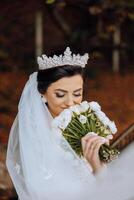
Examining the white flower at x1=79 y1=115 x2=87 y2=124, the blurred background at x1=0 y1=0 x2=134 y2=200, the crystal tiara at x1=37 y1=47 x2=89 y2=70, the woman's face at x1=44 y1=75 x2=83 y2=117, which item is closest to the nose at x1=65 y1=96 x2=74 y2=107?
the woman's face at x1=44 y1=75 x2=83 y2=117

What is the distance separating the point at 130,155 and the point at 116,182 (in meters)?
0.18

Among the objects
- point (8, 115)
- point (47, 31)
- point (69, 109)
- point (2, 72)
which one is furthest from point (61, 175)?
point (47, 31)

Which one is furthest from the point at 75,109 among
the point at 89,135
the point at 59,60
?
the point at 59,60

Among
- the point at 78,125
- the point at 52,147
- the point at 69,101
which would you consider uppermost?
the point at 69,101

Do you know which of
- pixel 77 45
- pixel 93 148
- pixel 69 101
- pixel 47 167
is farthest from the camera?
pixel 77 45

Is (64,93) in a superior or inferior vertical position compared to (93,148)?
superior

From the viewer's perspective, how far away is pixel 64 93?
4.17 meters

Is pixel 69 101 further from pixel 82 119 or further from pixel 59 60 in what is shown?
pixel 59 60

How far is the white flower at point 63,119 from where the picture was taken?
13.4 ft

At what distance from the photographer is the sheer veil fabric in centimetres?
392

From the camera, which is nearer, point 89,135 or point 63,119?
point 89,135

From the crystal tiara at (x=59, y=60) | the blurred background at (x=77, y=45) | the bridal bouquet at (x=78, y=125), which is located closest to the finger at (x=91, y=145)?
the bridal bouquet at (x=78, y=125)

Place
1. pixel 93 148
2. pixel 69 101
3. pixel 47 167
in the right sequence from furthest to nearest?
pixel 69 101 → pixel 47 167 → pixel 93 148

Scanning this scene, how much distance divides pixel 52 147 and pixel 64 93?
0.36 m
